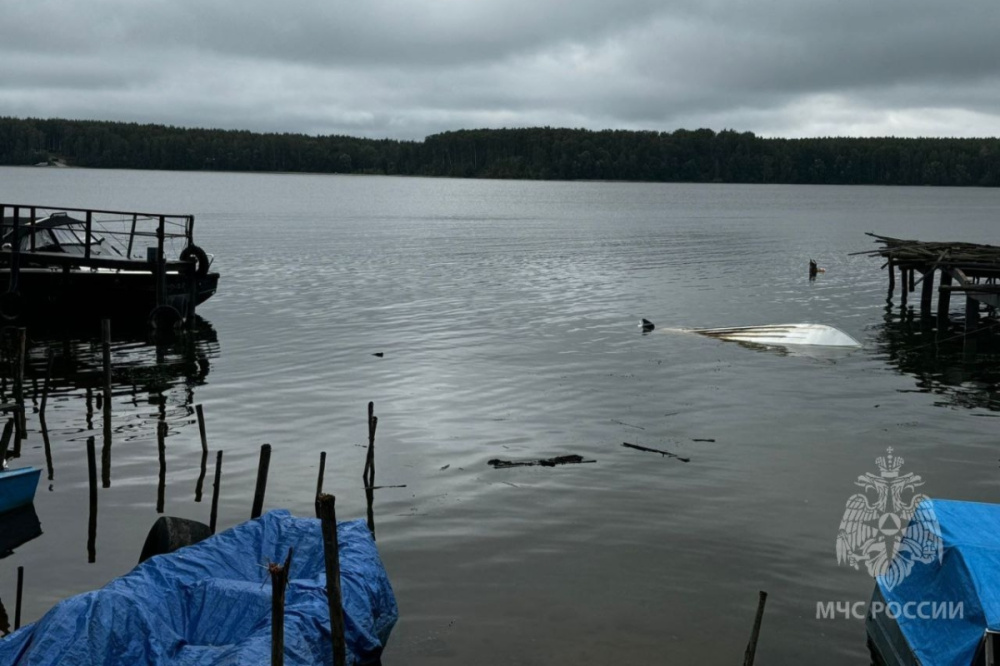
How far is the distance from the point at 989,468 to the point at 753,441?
5.04m

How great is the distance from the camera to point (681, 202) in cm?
17338

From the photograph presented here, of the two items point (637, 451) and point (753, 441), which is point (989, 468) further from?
point (637, 451)

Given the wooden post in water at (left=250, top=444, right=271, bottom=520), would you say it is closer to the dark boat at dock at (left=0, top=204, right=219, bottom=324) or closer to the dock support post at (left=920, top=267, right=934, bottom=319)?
the dark boat at dock at (left=0, top=204, right=219, bottom=324)

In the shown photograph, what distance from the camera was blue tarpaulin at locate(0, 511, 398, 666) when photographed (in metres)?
10.1

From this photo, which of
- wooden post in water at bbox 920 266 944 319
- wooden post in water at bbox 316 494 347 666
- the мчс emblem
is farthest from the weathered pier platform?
wooden post in water at bbox 316 494 347 666

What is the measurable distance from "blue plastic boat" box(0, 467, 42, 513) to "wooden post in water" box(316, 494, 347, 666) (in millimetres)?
9717

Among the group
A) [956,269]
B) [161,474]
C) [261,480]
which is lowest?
[161,474]

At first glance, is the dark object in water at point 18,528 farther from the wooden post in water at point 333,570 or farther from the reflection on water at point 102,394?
the wooden post in water at point 333,570

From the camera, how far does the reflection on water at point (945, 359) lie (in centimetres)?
2817

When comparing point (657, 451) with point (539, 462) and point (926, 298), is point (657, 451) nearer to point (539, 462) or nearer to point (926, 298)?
point (539, 462)

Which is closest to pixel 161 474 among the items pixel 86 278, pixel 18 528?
pixel 18 528

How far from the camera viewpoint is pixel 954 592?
10.1m


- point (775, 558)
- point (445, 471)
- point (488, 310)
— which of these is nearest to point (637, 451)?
point (445, 471)

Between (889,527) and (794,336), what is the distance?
18297mm
